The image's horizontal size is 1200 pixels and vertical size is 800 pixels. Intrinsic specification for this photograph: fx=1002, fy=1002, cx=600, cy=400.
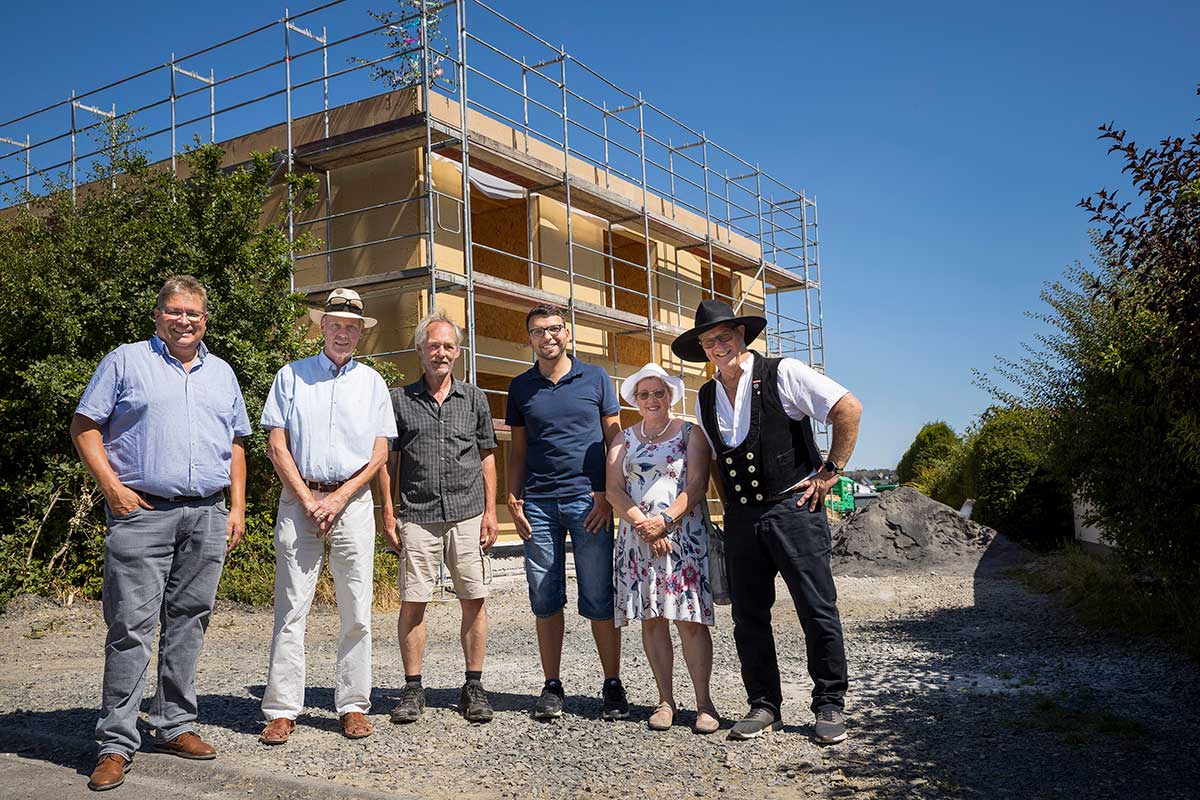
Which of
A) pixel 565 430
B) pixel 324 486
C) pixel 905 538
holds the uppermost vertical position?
pixel 565 430

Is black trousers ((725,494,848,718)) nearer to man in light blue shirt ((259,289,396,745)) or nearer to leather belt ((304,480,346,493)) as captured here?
man in light blue shirt ((259,289,396,745))

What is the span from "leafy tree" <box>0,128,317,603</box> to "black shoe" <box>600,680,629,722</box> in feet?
19.9

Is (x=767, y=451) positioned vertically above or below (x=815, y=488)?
above

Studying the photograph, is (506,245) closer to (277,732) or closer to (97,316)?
(97,316)

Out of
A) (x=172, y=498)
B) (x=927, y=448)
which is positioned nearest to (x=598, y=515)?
(x=172, y=498)

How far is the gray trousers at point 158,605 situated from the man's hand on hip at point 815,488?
2.49 metres

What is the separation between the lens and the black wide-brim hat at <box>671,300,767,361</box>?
4.58 m

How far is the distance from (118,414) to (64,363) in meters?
6.12

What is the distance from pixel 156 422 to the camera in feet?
13.3

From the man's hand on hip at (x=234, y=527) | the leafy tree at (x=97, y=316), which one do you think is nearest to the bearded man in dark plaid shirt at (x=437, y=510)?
the man's hand on hip at (x=234, y=527)

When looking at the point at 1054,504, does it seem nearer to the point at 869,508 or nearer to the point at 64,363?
the point at 869,508

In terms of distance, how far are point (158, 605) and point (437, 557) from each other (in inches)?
50.2

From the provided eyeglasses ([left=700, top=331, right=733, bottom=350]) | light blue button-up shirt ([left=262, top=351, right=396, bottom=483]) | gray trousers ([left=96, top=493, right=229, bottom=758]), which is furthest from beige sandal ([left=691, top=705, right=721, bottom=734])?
gray trousers ([left=96, top=493, right=229, bottom=758])

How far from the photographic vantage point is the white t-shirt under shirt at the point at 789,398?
14.3ft
